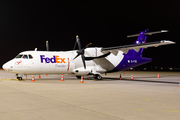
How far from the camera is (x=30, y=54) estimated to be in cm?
2081

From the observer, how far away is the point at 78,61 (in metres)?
23.1

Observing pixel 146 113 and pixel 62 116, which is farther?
pixel 146 113

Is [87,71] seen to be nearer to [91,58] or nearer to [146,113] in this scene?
[91,58]

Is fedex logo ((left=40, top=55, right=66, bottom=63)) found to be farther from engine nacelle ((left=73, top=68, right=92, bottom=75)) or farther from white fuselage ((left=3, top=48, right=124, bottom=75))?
engine nacelle ((left=73, top=68, right=92, bottom=75))

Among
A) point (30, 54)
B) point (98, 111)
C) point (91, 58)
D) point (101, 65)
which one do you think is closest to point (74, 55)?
point (91, 58)

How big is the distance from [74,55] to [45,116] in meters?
17.2

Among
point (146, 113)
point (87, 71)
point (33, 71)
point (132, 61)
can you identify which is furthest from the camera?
point (132, 61)

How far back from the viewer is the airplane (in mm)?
20156

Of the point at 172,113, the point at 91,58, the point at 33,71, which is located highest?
the point at 91,58

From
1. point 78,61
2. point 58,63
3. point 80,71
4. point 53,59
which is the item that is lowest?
point 80,71

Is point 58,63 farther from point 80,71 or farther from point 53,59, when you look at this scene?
point 80,71

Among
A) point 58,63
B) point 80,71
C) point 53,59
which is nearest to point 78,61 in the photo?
point 80,71

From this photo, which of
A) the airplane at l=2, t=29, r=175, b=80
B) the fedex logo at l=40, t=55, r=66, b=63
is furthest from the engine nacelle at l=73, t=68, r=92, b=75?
the fedex logo at l=40, t=55, r=66, b=63

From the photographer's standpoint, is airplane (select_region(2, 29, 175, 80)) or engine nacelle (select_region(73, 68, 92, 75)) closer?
airplane (select_region(2, 29, 175, 80))
